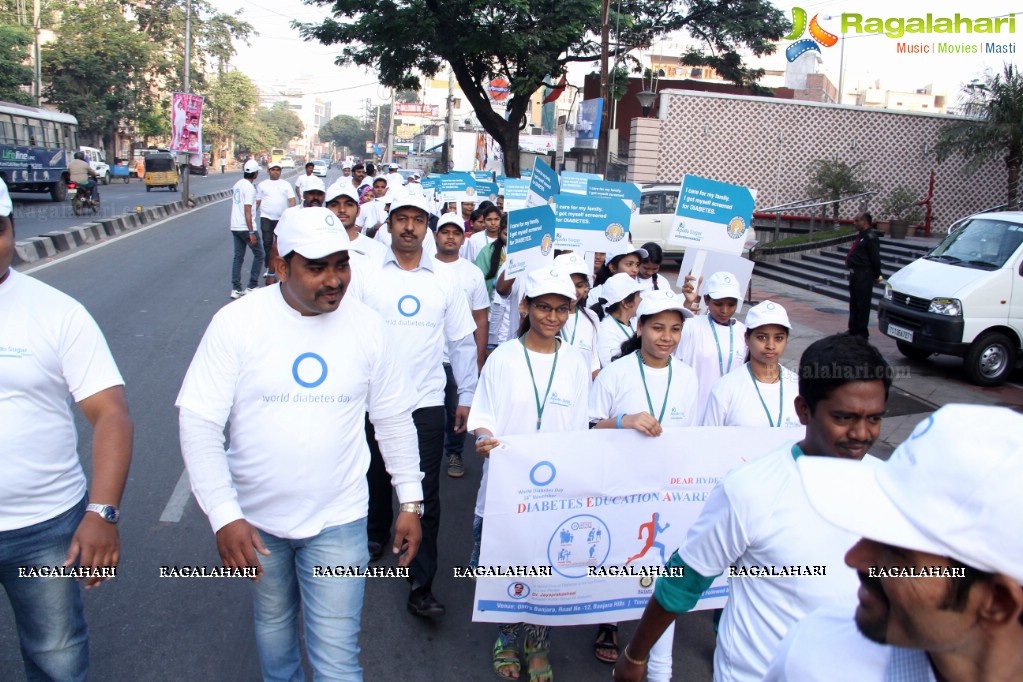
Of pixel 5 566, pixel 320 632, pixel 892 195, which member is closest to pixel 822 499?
pixel 320 632

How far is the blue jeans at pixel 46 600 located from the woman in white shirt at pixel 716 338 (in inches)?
144

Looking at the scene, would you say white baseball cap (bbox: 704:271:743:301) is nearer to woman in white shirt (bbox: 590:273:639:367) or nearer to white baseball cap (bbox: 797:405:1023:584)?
woman in white shirt (bbox: 590:273:639:367)

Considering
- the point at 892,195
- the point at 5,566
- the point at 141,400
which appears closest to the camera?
the point at 5,566

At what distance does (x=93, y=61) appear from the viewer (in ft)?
158

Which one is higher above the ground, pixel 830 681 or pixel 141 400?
pixel 830 681

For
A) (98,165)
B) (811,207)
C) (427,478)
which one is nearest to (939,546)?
(427,478)

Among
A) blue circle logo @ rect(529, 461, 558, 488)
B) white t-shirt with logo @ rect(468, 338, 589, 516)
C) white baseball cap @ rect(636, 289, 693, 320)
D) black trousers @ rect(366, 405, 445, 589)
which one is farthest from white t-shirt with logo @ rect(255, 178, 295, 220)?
blue circle logo @ rect(529, 461, 558, 488)

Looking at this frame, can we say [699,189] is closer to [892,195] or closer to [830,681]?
[830,681]

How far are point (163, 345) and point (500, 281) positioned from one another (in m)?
4.60

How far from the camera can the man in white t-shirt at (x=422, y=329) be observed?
14.1ft

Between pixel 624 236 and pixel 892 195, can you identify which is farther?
pixel 892 195

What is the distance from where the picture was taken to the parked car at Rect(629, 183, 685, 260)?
19188 mm

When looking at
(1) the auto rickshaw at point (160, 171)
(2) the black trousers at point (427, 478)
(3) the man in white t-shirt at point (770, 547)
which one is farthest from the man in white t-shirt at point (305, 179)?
(1) the auto rickshaw at point (160, 171)

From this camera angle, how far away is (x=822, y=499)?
1250 mm
